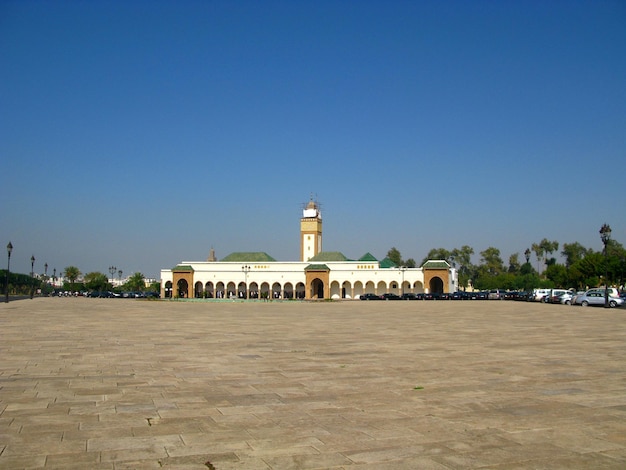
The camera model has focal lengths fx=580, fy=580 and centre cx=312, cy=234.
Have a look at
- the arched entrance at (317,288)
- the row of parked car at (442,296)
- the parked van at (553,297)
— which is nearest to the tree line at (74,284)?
the arched entrance at (317,288)

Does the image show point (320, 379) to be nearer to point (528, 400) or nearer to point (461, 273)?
point (528, 400)

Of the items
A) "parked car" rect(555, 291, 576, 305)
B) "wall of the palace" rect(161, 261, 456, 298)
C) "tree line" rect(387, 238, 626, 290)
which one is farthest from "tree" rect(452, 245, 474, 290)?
"parked car" rect(555, 291, 576, 305)

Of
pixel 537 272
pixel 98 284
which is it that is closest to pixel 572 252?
pixel 537 272

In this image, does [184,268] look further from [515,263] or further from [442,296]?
[515,263]

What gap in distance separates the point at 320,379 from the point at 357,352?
13.1 feet

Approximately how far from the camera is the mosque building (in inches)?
3524

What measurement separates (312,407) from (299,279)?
86.8 metres

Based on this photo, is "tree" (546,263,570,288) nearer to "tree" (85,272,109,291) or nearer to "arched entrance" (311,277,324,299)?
"arched entrance" (311,277,324,299)

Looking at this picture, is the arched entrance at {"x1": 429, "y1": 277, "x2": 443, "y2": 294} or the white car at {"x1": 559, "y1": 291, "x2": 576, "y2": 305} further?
the arched entrance at {"x1": 429, "y1": 277, "x2": 443, "y2": 294}

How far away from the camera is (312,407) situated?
7422mm

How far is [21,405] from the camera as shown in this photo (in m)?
7.42

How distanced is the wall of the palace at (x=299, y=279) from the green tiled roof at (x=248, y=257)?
2848 millimetres

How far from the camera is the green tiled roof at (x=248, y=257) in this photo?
331 ft

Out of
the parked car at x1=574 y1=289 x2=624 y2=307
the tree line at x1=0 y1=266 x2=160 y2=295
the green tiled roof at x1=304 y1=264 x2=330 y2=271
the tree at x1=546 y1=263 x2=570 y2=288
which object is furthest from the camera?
the tree line at x1=0 y1=266 x2=160 y2=295
